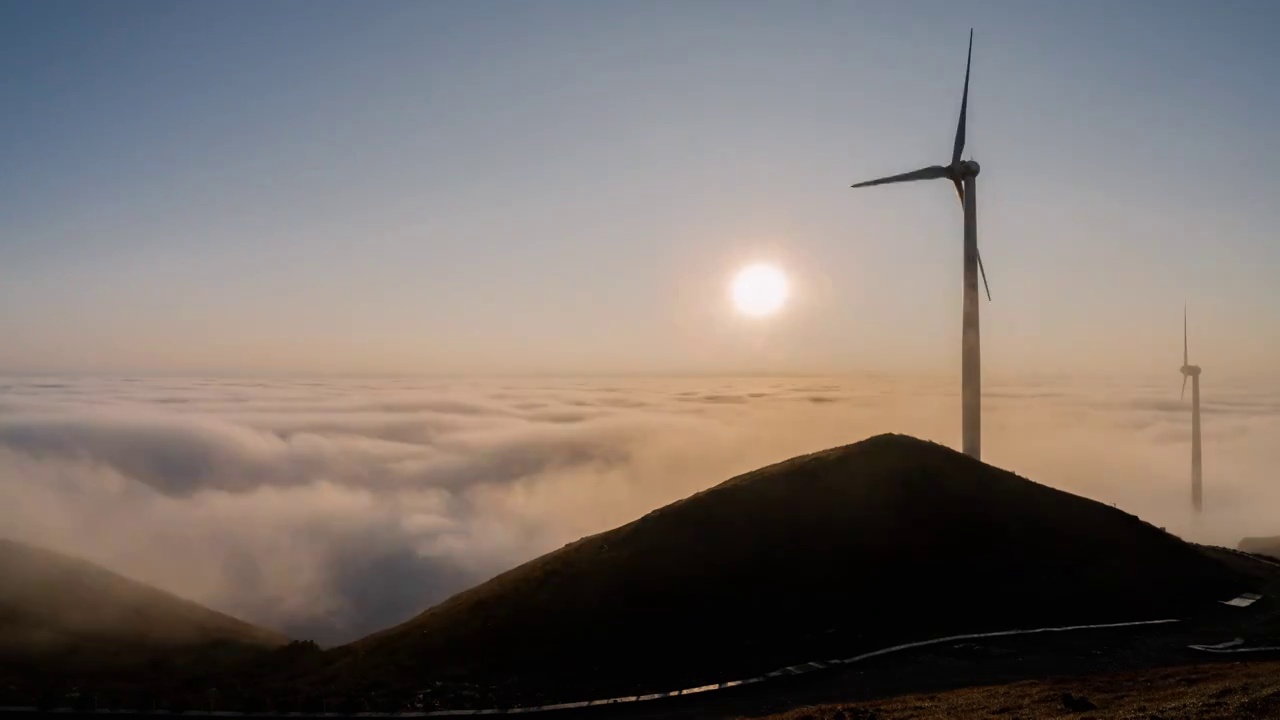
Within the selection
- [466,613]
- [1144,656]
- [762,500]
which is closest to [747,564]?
[762,500]

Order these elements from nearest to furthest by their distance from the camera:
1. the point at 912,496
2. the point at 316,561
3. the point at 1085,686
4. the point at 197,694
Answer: the point at 1085,686 < the point at 197,694 < the point at 912,496 < the point at 316,561

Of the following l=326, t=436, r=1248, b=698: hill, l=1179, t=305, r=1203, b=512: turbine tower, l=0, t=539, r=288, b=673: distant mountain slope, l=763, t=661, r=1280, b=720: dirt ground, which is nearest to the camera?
l=763, t=661, r=1280, b=720: dirt ground

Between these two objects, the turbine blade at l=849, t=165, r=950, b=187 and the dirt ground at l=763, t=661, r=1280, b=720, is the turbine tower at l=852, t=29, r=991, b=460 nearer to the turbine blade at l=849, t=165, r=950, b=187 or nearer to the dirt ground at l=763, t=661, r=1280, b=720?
A: the turbine blade at l=849, t=165, r=950, b=187

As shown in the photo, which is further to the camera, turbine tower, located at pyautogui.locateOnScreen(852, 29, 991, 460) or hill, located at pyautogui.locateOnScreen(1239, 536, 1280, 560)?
hill, located at pyautogui.locateOnScreen(1239, 536, 1280, 560)

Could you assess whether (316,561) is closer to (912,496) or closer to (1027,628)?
(912,496)

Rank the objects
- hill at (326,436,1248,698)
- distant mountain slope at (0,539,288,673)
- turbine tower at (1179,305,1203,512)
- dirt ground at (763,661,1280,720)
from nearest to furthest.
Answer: dirt ground at (763,661,1280,720) < hill at (326,436,1248,698) < distant mountain slope at (0,539,288,673) < turbine tower at (1179,305,1203,512)

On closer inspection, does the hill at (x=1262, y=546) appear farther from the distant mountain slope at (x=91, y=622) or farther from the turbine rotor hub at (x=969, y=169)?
the distant mountain slope at (x=91, y=622)

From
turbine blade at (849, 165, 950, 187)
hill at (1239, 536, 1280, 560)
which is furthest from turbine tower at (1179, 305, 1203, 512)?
turbine blade at (849, 165, 950, 187)
